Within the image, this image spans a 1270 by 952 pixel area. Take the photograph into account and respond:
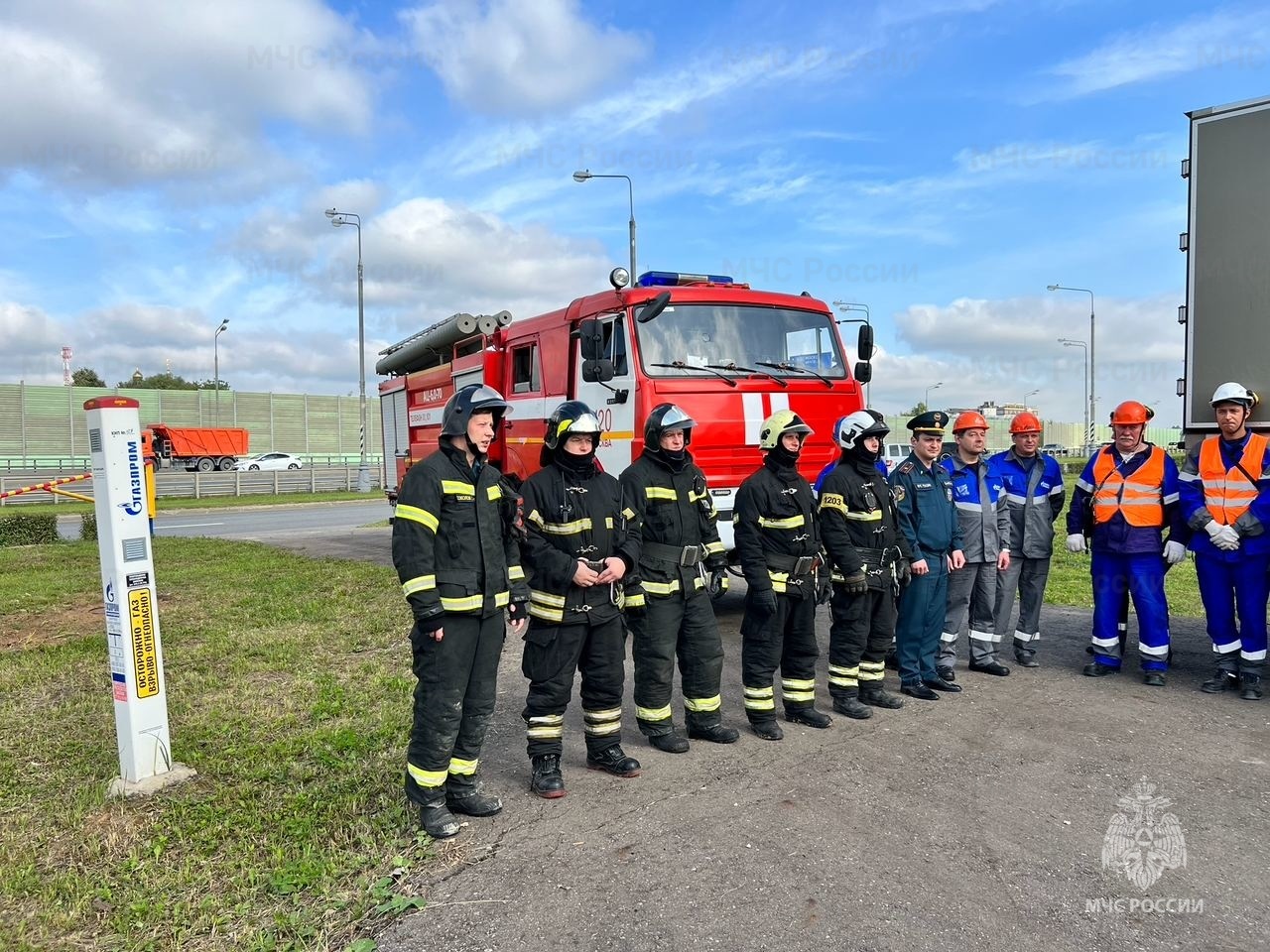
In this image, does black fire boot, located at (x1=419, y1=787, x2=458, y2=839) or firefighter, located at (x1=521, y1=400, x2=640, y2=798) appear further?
firefighter, located at (x1=521, y1=400, x2=640, y2=798)

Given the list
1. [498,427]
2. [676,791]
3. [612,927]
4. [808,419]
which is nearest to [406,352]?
[498,427]

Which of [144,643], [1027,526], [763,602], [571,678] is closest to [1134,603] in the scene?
[1027,526]

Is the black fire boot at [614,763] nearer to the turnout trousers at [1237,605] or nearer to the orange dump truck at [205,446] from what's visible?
the turnout trousers at [1237,605]

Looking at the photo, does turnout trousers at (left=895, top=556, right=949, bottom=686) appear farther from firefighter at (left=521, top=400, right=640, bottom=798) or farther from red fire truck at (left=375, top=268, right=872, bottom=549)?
firefighter at (left=521, top=400, right=640, bottom=798)

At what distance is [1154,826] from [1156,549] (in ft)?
9.28

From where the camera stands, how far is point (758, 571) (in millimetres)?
4973

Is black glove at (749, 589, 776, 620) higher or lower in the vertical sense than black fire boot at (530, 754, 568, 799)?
higher

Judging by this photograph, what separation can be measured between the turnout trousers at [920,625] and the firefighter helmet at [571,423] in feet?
9.09

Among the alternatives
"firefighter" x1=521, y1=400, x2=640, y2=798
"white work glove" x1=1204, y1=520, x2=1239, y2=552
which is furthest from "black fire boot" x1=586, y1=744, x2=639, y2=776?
"white work glove" x1=1204, y1=520, x2=1239, y2=552

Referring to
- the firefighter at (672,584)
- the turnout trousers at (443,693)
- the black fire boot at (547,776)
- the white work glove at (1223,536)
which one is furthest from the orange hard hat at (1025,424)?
the turnout trousers at (443,693)

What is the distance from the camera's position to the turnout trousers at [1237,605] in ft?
18.7

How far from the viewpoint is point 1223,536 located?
224 inches

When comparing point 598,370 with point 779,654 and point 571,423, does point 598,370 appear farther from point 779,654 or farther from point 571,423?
point 779,654

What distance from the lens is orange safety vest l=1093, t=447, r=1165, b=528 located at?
6102mm
